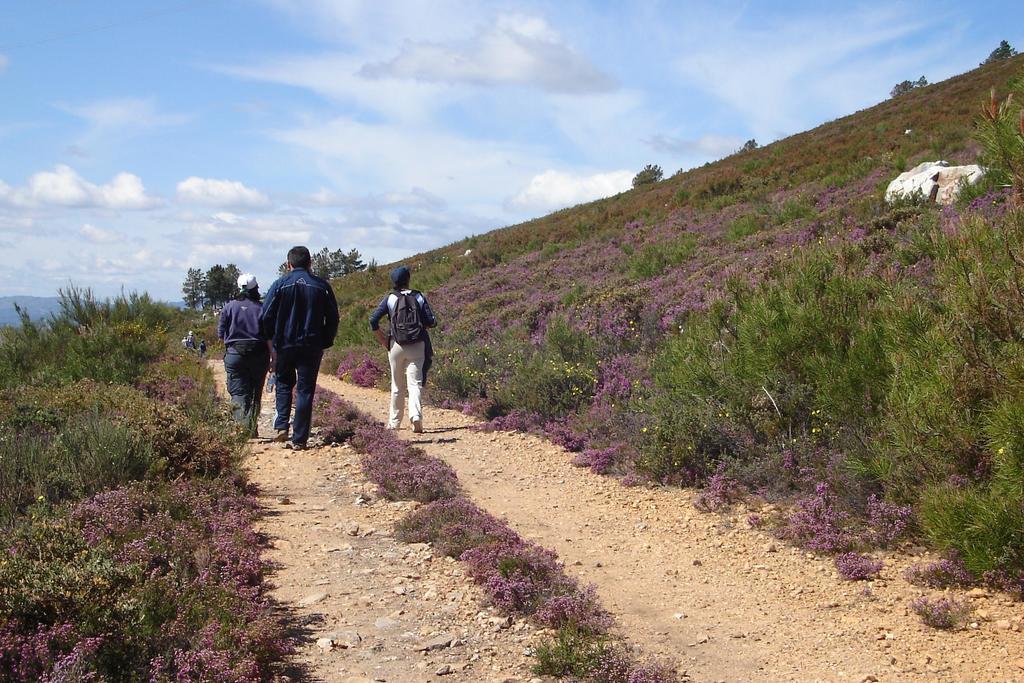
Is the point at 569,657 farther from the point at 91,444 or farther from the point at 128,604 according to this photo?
the point at 91,444

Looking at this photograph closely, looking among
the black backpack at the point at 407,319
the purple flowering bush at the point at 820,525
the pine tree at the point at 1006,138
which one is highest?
the pine tree at the point at 1006,138

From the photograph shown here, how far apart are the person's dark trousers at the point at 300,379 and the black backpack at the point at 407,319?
1.17 m

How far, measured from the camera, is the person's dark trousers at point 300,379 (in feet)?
28.0

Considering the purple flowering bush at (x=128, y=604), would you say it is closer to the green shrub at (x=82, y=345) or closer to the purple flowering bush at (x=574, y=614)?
the purple flowering bush at (x=574, y=614)

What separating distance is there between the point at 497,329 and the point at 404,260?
93.4ft

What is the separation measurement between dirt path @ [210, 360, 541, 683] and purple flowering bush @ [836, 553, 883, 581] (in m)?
2.23

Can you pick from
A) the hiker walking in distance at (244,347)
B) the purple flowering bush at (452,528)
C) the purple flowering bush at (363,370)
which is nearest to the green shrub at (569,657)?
the purple flowering bush at (452,528)

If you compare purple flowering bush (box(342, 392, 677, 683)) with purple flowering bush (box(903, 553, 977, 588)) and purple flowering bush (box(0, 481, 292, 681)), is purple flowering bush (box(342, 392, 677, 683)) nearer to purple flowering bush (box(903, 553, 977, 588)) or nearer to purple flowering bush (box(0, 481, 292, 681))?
purple flowering bush (box(0, 481, 292, 681))

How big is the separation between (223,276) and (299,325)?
3359 inches

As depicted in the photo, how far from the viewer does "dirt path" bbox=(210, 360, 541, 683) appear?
3914 millimetres

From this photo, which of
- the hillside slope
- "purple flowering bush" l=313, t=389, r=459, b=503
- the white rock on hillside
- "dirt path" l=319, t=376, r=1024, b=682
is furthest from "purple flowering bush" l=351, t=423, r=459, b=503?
the white rock on hillside

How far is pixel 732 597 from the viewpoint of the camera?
5.07 meters

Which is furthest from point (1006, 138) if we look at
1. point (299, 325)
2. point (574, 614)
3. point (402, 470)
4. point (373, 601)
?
point (299, 325)

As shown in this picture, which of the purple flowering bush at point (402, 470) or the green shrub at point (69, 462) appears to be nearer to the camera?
the green shrub at point (69, 462)
